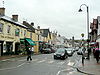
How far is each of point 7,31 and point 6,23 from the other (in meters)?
1.62

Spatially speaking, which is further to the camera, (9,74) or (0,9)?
(0,9)

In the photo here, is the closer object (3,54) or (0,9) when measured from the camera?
(3,54)

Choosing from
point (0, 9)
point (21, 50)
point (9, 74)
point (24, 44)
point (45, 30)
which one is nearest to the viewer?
point (9, 74)

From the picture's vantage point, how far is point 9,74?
43.3ft

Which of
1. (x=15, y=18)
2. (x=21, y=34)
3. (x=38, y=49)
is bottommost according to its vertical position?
(x=38, y=49)

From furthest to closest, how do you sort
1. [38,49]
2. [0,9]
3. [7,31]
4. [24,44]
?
[38,49], [24,44], [0,9], [7,31]

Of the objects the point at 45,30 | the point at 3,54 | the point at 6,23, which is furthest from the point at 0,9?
the point at 45,30

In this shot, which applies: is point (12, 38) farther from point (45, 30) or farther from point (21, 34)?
point (45, 30)

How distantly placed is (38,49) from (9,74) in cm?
4978

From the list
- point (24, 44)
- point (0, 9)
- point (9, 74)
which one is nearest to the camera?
point (9, 74)

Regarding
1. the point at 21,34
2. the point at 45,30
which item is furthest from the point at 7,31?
the point at 45,30

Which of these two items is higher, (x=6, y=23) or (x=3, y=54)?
(x=6, y=23)

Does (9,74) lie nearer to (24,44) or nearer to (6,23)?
(6,23)

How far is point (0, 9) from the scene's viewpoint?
3894 centimetres
